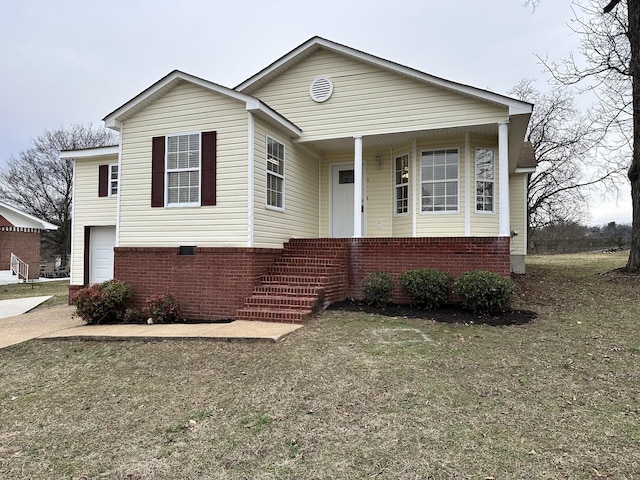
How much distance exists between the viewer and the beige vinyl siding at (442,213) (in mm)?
10219

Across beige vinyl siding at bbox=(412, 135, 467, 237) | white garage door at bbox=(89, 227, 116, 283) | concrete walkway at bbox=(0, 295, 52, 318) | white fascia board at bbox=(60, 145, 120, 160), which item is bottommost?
concrete walkway at bbox=(0, 295, 52, 318)

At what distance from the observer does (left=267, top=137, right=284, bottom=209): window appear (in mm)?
9266

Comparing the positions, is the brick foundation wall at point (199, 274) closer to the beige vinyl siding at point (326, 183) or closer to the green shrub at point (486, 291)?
the beige vinyl siding at point (326, 183)

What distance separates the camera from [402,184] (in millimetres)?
10992

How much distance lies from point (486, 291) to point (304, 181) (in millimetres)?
5419

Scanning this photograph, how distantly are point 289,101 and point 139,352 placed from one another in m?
7.36

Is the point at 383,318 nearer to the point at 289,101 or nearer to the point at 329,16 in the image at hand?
the point at 289,101

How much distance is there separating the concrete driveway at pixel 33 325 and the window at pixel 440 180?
847cm

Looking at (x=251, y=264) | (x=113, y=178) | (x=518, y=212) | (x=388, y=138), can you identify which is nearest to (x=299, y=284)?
(x=251, y=264)

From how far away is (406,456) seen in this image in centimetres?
312

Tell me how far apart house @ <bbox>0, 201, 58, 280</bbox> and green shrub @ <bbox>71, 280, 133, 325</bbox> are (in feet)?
64.5

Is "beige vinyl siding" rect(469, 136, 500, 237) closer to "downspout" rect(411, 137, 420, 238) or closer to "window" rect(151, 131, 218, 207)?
"downspout" rect(411, 137, 420, 238)

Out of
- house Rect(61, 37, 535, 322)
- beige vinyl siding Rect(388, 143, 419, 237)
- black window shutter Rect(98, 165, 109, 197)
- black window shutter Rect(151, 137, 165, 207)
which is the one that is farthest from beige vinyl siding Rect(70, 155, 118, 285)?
beige vinyl siding Rect(388, 143, 419, 237)

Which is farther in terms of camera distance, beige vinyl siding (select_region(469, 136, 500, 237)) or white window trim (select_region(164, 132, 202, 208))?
beige vinyl siding (select_region(469, 136, 500, 237))
